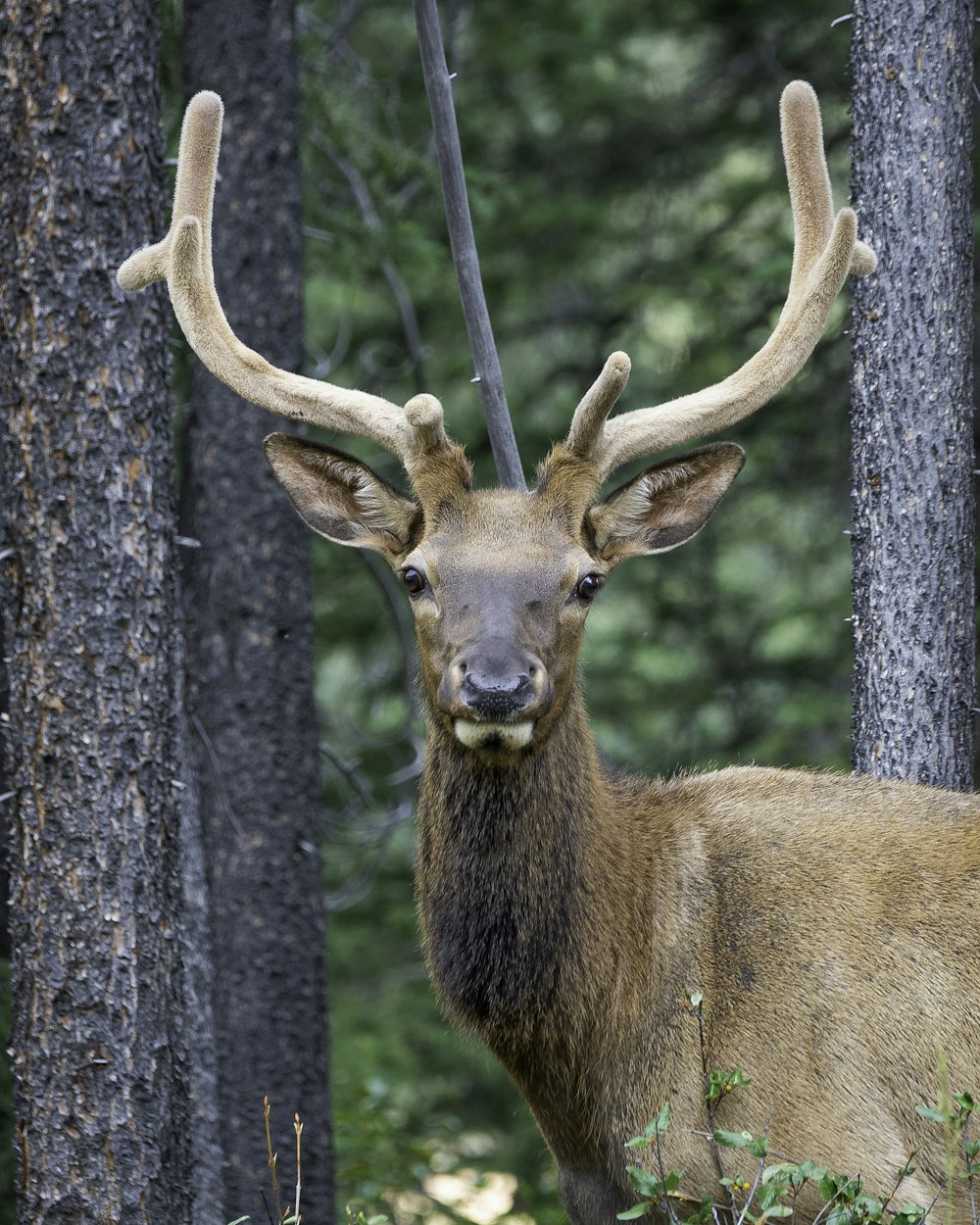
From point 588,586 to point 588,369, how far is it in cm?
700

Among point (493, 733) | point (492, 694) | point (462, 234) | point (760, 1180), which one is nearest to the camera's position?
point (760, 1180)

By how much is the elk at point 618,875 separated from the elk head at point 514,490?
0.01 m

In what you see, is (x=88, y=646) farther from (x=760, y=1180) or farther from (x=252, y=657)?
(x=760, y=1180)

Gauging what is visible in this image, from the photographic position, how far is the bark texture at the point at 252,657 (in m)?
7.95

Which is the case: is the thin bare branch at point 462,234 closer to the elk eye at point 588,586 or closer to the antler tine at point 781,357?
the antler tine at point 781,357

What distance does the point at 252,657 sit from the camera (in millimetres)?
7996

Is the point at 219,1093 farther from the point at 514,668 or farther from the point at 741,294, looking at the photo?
the point at 741,294

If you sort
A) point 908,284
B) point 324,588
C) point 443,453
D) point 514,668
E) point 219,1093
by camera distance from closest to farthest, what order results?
point 514,668
point 443,453
point 908,284
point 219,1093
point 324,588

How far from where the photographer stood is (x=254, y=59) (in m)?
7.98

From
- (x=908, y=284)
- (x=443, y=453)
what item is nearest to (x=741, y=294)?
(x=908, y=284)

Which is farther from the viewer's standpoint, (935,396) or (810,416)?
(810,416)

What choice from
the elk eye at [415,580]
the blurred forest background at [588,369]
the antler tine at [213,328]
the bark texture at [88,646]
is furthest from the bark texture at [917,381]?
the blurred forest background at [588,369]

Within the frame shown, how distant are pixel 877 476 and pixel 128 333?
9.89 feet

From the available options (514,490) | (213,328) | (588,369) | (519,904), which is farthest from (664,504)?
(588,369)
